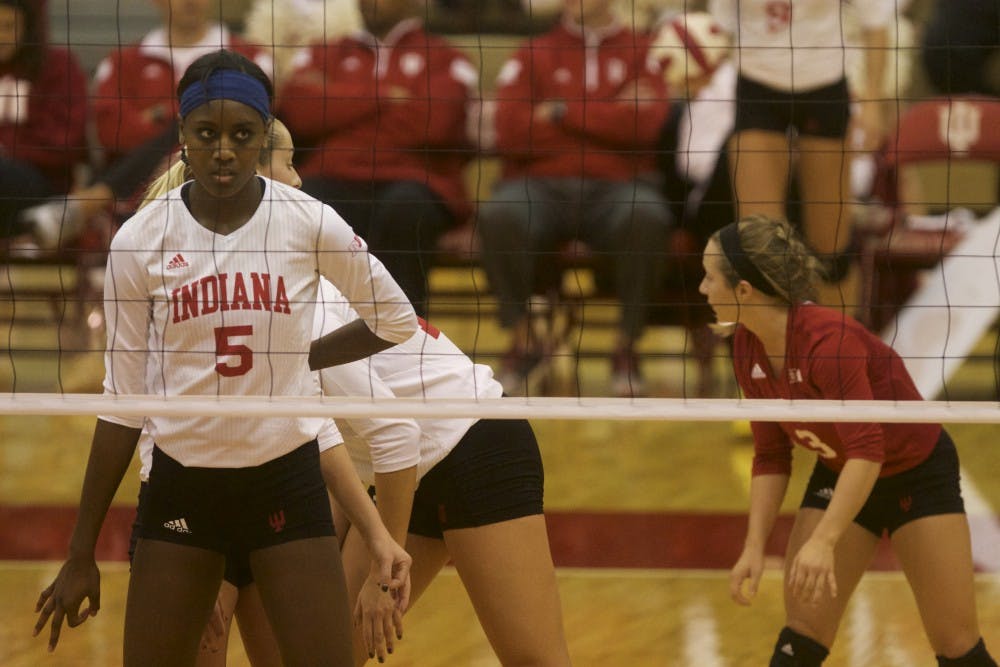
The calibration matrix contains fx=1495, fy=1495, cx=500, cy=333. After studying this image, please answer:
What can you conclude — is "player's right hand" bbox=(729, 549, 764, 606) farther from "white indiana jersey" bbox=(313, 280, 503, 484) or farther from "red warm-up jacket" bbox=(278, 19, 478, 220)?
"red warm-up jacket" bbox=(278, 19, 478, 220)

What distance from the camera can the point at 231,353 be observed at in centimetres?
321

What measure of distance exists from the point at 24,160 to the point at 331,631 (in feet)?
17.1

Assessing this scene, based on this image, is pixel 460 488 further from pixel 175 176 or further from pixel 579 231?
pixel 579 231

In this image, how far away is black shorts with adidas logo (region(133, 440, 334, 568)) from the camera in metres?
3.21

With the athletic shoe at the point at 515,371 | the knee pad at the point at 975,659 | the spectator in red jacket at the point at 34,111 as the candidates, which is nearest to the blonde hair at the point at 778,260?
the knee pad at the point at 975,659

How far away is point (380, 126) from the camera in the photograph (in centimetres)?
743

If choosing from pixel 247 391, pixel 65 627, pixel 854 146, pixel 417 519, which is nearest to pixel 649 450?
pixel 854 146

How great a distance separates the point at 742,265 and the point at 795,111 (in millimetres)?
2422

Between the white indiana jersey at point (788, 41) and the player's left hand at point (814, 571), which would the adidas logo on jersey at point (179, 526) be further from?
the white indiana jersey at point (788, 41)

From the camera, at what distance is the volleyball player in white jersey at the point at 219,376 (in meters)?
3.15

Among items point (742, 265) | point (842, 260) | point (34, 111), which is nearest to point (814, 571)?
point (742, 265)

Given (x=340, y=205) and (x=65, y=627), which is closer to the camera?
(x=65, y=627)

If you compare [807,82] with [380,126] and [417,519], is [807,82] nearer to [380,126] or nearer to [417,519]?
[380,126]

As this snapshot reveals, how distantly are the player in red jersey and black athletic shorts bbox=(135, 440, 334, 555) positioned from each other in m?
1.24
